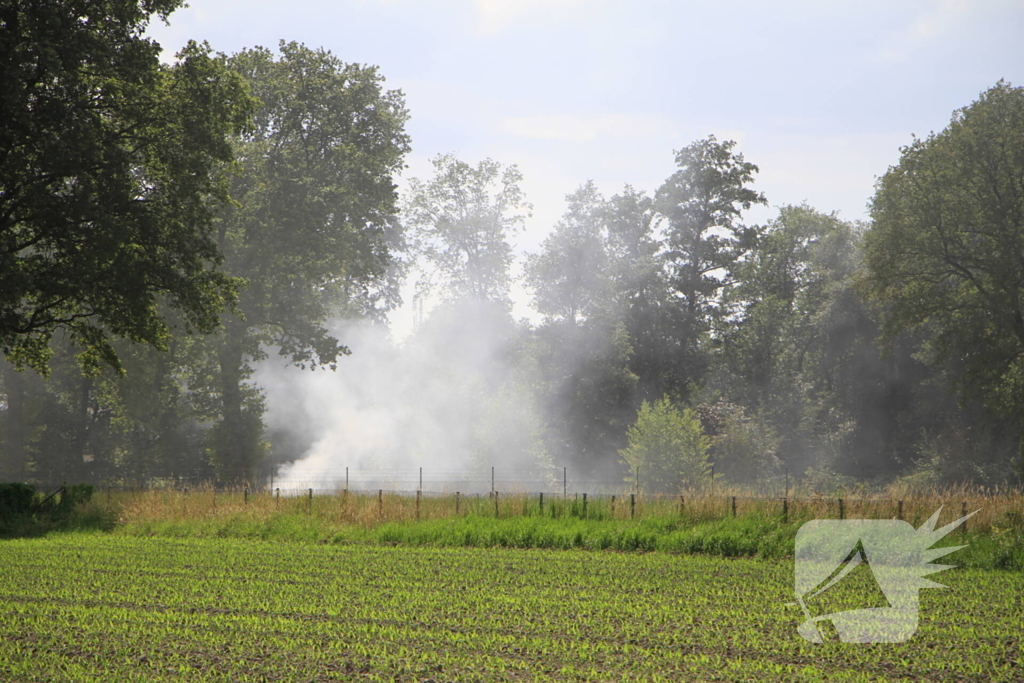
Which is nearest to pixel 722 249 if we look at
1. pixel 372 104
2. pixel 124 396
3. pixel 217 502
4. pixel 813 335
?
pixel 813 335

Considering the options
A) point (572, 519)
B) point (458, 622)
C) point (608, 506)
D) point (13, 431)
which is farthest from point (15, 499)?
point (13, 431)

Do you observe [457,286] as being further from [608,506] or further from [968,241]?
[608,506]

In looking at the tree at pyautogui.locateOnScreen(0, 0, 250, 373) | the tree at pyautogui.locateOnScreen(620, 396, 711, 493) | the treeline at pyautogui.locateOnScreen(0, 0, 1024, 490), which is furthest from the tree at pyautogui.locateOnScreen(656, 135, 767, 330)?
the tree at pyautogui.locateOnScreen(0, 0, 250, 373)

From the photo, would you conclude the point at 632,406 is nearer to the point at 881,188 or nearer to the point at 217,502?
the point at 881,188

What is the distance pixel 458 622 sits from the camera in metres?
11.4

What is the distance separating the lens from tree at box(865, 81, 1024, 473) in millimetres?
42656

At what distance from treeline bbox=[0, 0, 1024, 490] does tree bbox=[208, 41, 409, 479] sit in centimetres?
16

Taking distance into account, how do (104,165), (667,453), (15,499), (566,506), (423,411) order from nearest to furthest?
1. (566,506)
2. (15,499)
3. (104,165)
4. (667,453)
5. (423,411)

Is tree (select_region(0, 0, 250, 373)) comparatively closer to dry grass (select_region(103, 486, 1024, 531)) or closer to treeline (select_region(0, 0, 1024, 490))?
treeline (select_region(0, 0, 1024, 490))

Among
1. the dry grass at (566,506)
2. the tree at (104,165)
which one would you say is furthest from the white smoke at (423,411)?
the dry grass at (566,506)

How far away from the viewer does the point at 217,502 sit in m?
25.1

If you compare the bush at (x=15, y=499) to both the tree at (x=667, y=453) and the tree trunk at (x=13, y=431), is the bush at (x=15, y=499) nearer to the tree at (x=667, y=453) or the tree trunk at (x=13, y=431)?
the tree at (x=667, y=453)

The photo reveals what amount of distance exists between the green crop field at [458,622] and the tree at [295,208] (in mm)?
28729

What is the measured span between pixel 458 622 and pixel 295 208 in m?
36.0
